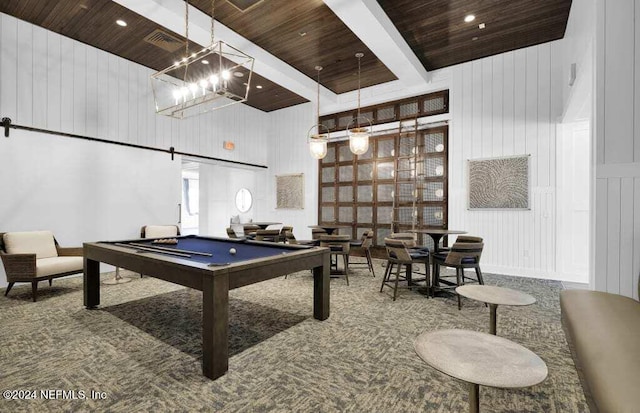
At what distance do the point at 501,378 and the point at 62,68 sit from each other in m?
7.19

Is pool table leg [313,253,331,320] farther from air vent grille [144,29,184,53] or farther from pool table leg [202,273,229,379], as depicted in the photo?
air vent grille [144,29,184,53]

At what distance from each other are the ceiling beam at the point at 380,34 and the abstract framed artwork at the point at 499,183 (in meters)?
2.25

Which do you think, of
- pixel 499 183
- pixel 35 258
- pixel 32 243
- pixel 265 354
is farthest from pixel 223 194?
pixel 265 354

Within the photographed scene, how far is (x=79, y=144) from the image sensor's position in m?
5.45

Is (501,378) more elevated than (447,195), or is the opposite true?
(447,195)

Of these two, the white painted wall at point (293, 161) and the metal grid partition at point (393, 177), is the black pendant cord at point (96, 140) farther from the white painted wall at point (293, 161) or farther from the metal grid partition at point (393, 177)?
the metal grid partition at point (393, 177)

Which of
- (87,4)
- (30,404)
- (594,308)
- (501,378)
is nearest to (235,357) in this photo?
(30,404)

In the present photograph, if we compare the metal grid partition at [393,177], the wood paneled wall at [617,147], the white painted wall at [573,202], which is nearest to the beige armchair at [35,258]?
the metal grid partition at [393,177]

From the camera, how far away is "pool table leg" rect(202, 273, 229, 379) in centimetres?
221

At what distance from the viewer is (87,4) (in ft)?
14.4

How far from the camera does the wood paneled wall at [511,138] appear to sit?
5.46 meters

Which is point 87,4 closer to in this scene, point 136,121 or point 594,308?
point 136,121

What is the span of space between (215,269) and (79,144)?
5.01m

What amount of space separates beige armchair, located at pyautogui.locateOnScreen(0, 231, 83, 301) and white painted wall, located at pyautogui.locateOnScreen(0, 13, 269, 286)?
52cm
